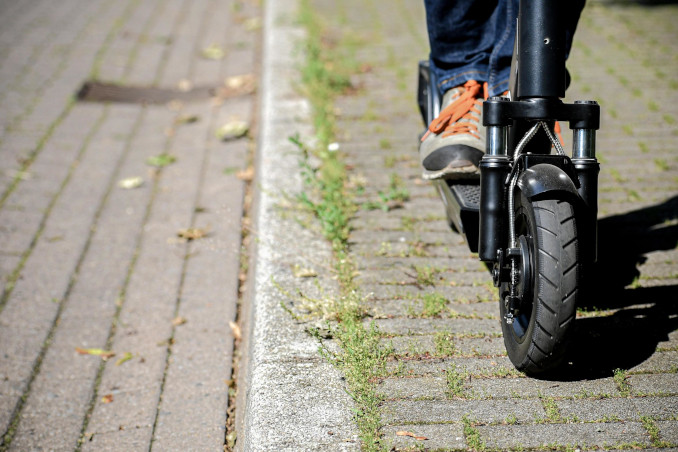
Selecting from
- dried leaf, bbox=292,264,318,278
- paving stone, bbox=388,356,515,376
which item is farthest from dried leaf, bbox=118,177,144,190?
paving stone, bbox=388,356,515,376

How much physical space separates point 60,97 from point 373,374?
4174 millimetres

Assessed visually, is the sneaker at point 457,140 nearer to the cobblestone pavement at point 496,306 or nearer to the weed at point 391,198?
the cobblestone pavement at point 496,306

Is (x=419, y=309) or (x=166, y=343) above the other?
(x=419, y=309)

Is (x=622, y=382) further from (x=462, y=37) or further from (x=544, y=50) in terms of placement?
(x=462, y=37)

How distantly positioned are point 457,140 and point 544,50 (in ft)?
2.14

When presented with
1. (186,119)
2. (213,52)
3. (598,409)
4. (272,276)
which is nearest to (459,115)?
(272,276)

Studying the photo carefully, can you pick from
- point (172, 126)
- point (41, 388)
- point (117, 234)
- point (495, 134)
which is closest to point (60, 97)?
point (172, 126)

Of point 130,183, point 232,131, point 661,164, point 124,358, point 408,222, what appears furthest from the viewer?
point 232,131

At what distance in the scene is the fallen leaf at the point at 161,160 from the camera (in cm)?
449

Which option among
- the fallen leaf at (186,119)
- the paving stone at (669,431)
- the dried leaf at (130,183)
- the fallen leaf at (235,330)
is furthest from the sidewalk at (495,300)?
the fallen leaf at (186,119)

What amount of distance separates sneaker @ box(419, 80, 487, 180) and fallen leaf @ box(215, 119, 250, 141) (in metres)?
2.15

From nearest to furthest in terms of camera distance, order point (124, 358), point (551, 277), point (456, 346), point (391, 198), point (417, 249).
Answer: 1. point (551, 277)
2. point (456, 346)
3. point (124, 358)
4. point (417, 249)
5. point (391, 198)

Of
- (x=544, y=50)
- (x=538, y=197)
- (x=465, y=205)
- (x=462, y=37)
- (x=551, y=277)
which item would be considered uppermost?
(x=544, y=50)

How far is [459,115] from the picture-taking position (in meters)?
2.81
